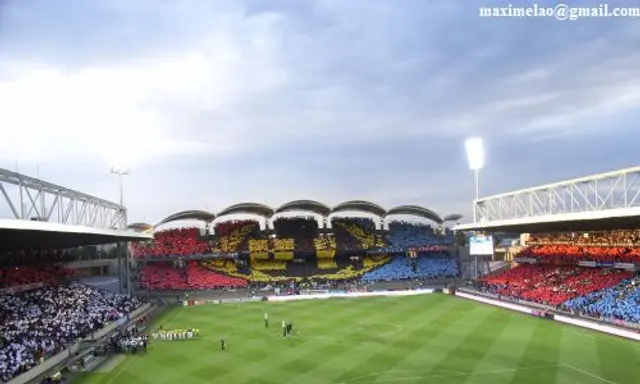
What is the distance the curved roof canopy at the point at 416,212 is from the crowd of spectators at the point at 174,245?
26.0 metres

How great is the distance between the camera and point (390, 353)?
3106 cm

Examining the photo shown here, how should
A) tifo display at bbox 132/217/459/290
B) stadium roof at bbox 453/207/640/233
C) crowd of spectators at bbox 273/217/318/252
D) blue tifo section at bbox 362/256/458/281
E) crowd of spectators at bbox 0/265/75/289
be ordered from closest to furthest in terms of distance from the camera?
stadium roof at bbox 453/207/640/233 → crowd of spectators at bbox 0/265/75/289 → tifo display at bbox 132/217/459/290 → blue tifo section at bbox 362/256/458/281 → crowd of spectators at bbox 273/217/318/252

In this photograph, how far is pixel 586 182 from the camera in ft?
135

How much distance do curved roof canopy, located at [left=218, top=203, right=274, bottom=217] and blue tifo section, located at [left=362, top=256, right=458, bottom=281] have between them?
15557mm

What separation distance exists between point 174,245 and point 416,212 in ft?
110

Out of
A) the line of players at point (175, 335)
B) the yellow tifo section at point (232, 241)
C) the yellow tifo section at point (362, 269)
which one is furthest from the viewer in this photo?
the yellow tifo section at point (232, 241)

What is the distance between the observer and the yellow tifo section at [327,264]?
240 feet

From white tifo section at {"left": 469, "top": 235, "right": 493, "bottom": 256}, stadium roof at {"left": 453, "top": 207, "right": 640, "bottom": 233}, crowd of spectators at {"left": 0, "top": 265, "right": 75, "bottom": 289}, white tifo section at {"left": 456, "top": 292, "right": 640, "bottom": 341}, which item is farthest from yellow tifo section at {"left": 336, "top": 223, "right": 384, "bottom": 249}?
crowd of spectators at {"left": 0, "top": 265, "right": 75, "bottom": 289}

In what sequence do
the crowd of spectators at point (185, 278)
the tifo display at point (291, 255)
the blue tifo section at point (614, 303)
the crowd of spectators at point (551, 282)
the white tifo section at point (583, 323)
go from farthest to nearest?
the tifo display at point (291, 255)
the crowd of spectators at point (185, 278)
the crowd of spectators at point (551, 282)
the blue tifo section at point (614, 303)
the white tifo section at point (583, 323)

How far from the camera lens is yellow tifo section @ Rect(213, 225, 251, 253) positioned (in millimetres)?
71938

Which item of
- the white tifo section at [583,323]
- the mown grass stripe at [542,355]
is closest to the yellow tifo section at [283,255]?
the white tifo section at [583,323]

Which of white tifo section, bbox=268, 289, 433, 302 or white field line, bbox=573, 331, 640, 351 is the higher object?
white field line, bbox=573, 331, 640, 351

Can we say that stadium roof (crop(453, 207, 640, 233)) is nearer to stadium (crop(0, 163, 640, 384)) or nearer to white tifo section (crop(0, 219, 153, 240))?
stadium (crop(0, 163, 640, 384))

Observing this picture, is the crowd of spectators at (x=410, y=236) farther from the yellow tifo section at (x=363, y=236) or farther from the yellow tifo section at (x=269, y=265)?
the yellow tifo section at (x=269, y=265)
